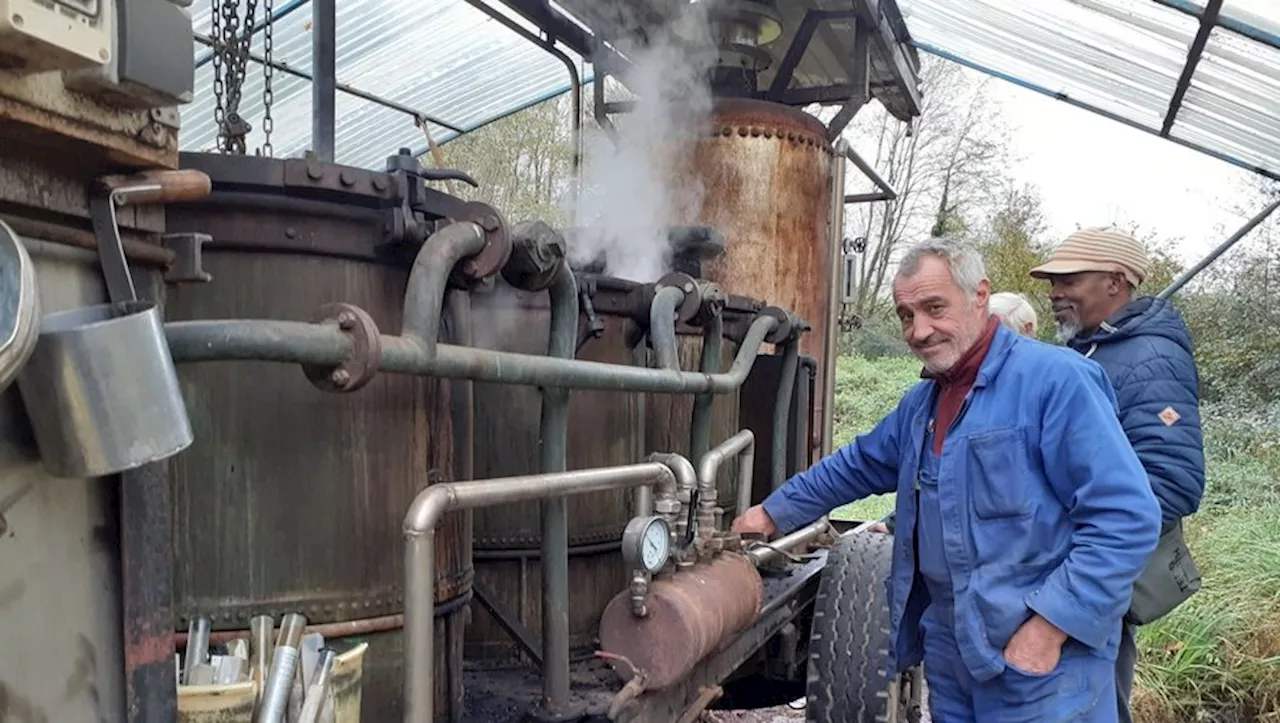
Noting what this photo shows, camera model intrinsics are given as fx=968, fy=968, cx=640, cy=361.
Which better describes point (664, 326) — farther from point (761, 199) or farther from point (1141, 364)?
point (761, 199)

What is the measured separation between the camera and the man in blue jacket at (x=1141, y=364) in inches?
120

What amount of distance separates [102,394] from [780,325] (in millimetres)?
3044

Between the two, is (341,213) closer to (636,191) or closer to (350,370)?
(350,370)

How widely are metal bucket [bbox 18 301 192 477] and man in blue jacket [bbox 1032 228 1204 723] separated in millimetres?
2855

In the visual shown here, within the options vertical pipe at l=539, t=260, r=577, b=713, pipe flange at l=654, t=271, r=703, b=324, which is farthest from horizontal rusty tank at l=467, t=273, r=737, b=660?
vertical pipe at l=539, t=260, r=577, b=713

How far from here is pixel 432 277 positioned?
195 centimetres

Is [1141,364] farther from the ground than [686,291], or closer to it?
closer to it

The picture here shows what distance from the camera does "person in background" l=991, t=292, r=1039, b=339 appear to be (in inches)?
162

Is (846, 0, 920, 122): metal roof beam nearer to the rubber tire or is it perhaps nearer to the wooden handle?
the rubber tire

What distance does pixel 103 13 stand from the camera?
1.24 m

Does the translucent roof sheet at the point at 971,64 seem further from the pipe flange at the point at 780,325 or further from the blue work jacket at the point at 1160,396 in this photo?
the pipe flange at the point at 780,325

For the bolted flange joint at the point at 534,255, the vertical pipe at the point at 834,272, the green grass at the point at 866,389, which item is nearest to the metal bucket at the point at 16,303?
the bolted flange joint at the point at 534,255

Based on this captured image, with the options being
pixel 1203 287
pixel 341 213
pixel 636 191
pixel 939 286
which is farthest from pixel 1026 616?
pixel 1203 287

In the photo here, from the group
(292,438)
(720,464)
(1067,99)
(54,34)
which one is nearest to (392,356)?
(292,438)
